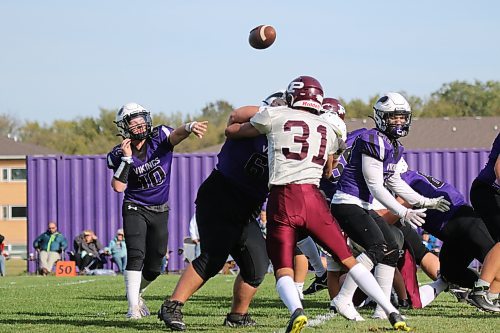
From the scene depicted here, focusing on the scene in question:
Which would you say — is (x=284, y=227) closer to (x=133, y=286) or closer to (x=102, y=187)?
(x=133, y=286)

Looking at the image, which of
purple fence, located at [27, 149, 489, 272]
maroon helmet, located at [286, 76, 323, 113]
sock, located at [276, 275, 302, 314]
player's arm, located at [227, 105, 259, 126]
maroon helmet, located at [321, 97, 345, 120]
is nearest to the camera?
sock, located at [276, 275, 302, 314]

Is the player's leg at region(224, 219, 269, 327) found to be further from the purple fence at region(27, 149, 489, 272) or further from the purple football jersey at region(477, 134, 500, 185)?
the purple fence at region(27, 149, 489, 272)

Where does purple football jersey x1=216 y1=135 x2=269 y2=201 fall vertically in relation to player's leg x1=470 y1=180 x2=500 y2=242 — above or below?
above

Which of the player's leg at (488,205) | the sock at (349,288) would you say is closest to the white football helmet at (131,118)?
the sock at (349,288)

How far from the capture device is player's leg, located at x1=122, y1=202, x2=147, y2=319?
8648mm

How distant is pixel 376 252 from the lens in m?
7.91

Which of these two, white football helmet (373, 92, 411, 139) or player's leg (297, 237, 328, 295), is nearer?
white football helmet (373, 92, 411, 139)

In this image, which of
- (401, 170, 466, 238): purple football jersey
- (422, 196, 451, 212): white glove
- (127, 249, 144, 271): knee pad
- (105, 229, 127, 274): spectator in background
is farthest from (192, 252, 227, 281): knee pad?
(105, 229, 127, 274): spectator in background

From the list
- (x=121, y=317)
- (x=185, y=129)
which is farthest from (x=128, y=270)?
(x=185, y=129)

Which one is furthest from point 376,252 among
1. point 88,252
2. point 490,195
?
point 88,252

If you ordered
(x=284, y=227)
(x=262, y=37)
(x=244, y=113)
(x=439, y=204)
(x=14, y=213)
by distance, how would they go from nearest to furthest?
(x=284, y=227) < (x=244, y=113) < (x=439, y=204) < (x=262, y=37) < (x=14, y=213)

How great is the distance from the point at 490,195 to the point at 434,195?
1.01 m

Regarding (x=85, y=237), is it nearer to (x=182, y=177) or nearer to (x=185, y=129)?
(x=182, y=177)

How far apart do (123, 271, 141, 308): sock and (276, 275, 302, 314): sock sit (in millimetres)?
2265
